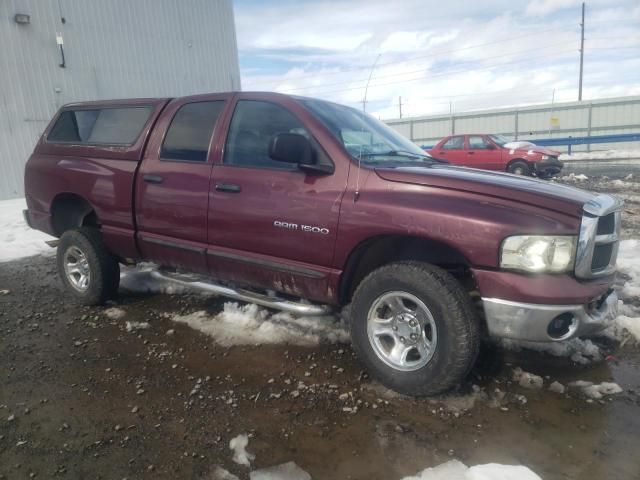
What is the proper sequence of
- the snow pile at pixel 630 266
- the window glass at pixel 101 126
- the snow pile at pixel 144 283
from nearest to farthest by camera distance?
the window glass at pixel 101 126 → the snow pile at pixel 630 266 → the snow pile at pixel 144 283

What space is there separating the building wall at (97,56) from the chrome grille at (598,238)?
13895 mm

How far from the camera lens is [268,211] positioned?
3.17 meters

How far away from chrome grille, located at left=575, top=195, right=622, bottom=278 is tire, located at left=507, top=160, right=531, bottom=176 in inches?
466

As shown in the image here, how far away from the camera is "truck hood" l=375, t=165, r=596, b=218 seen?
2.52m

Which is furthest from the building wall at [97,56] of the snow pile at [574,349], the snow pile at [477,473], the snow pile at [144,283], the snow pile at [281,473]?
the snow pile at [477,473]

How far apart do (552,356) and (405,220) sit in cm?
157

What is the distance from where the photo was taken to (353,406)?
2.69 metres

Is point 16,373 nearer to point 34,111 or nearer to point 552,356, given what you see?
point 552,356

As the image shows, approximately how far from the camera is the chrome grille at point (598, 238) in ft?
8.08

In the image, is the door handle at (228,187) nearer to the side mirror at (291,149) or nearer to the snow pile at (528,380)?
the side mirror at (291,149)

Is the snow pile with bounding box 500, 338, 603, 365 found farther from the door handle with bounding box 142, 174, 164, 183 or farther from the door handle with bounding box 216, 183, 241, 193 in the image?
the door handle with bounding box 142, 174, 164, 183

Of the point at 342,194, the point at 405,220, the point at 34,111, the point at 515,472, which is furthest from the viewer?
→ the point at 34,111

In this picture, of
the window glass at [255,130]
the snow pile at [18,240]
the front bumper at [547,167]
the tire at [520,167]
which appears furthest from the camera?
the tire at [520,167]

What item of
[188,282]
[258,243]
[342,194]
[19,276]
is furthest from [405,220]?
Result: [19,276]
